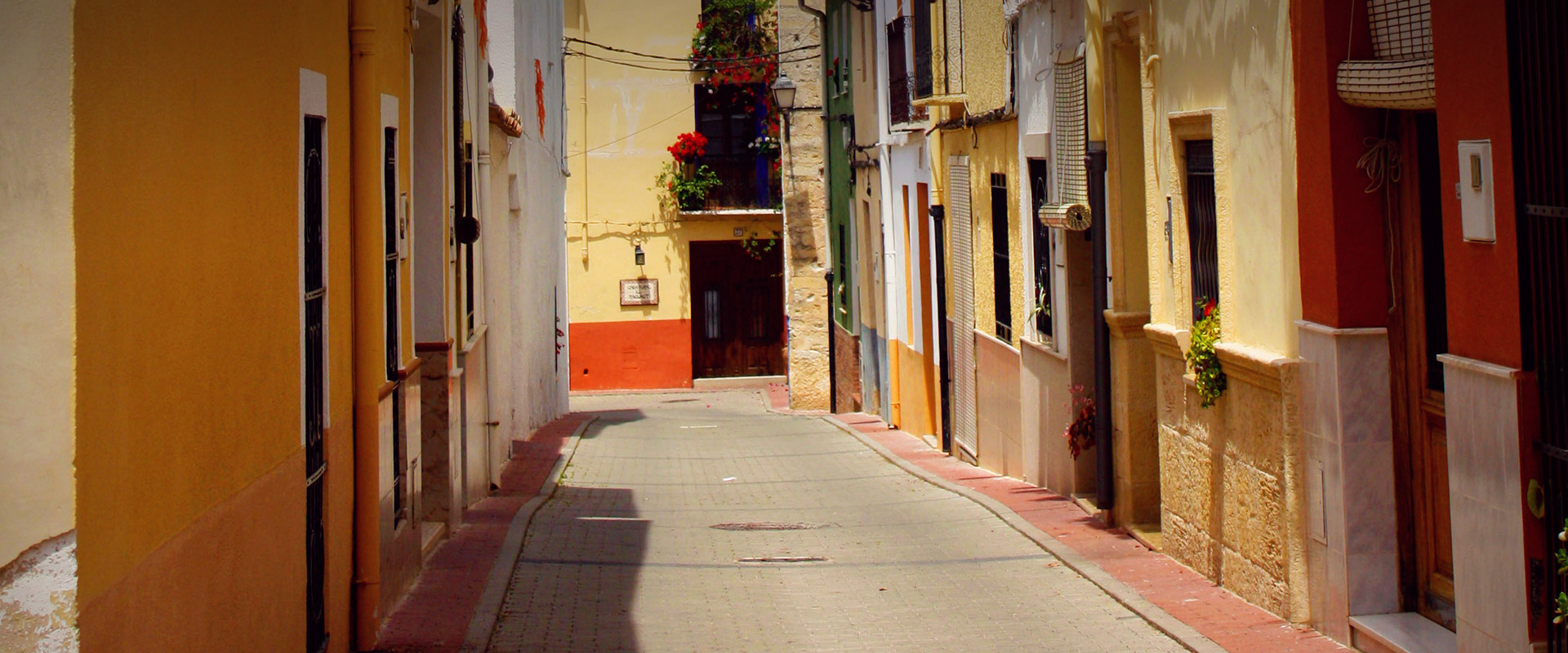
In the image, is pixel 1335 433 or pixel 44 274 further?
pixel 1335 433

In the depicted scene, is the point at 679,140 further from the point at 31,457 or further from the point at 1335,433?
the point at 31,457

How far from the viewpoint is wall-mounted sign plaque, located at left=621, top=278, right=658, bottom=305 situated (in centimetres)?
3103

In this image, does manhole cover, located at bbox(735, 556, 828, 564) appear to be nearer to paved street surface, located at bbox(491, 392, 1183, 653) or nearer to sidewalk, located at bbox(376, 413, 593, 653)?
paved street surface, located at bbox(491, 392, 1183, 653)

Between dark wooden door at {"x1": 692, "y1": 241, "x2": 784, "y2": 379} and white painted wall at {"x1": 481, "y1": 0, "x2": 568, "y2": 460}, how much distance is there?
23.6 ft

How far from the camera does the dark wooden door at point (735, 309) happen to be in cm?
3177

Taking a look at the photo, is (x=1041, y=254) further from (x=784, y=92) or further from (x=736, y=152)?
(x=736, y=152)

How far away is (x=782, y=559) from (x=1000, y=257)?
4.66 metres

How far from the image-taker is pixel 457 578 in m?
8.89

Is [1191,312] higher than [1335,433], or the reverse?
[1191,312]

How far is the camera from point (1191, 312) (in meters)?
8.47

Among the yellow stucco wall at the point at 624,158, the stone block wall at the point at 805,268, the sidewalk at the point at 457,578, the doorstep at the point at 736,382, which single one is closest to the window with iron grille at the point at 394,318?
the sidewalk at the point at 457,578

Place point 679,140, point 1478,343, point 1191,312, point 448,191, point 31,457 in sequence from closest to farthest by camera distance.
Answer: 1. point 31,457
2. point 1478,343
3. point 1191,312
4. point 448,191
5. point 679,140

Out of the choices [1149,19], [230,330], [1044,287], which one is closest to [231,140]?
[230,330]

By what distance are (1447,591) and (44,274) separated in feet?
17.7
